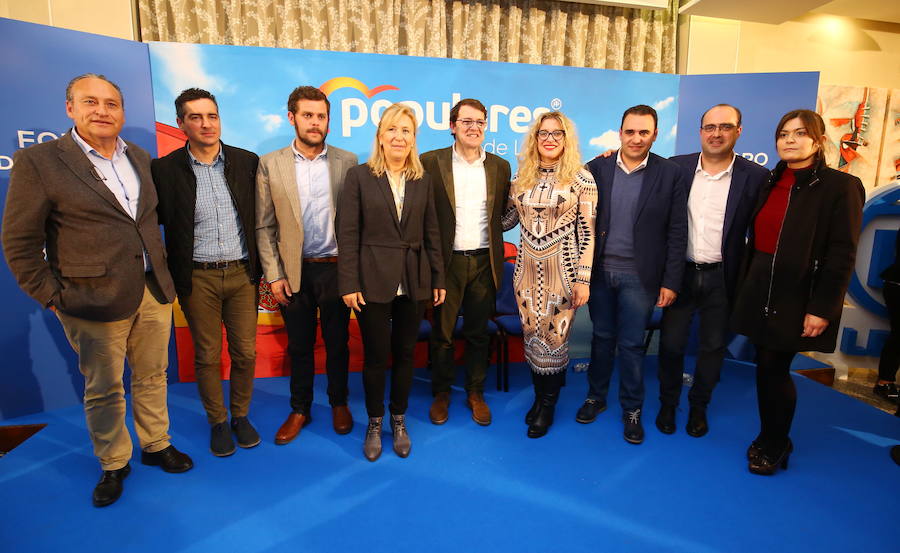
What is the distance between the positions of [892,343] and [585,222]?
3119mm

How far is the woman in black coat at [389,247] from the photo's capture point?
7.51ft

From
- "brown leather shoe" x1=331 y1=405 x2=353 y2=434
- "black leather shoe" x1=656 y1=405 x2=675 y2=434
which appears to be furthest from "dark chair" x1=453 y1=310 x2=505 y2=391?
"black leather shoe" x1=656 y1=405 x2=675 y2=434

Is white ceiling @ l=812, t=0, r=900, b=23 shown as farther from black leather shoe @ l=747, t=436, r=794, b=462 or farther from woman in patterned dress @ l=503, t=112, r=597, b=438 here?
black leather shoe @ l=747, t=436, r=794, b=462

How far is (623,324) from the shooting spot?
275 centimetres

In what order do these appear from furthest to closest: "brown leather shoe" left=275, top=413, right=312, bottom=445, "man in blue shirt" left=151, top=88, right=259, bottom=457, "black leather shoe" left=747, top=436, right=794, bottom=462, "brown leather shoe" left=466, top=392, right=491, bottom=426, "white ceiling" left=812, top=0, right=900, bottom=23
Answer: "white ceiling" left=812, top=0, right=900, bottom=23, "brown leather shoe" left=466, top=392, right=491, bottom=426, "brown leather shoe" left=275, top=413, right=312, bottom=445, "black leather shoe" left=747, top=436, right=794, bottom=462, "man in blue shirt" left=151, top=88, right=259, bottom=457

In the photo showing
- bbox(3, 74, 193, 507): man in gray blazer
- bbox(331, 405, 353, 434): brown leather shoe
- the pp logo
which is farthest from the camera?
the pp logo

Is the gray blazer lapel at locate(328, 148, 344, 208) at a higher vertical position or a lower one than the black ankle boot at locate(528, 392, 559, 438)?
higher

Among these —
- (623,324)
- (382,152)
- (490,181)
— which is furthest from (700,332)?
(382,152)

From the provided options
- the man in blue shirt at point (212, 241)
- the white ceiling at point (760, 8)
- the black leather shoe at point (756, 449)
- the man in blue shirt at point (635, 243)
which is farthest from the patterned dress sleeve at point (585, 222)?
the white ceiling at point (760, 8)

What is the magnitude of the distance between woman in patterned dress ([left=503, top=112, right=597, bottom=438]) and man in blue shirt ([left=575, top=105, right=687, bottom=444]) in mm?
169

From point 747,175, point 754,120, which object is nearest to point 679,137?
point 754,120

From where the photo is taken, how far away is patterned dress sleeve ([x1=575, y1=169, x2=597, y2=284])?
253 cm

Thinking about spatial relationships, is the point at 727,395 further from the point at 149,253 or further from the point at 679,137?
the point at 149,253

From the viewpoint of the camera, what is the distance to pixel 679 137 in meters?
4.16
